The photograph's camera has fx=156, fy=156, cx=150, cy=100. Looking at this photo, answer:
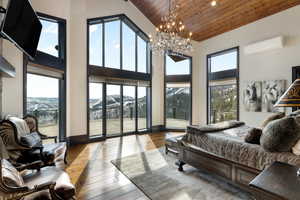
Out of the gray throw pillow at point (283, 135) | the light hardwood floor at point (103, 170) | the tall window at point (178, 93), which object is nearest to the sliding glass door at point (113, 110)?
the light hardwood floor at point (103, 170)

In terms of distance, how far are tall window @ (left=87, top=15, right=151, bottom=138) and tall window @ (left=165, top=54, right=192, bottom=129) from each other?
3.20 feet

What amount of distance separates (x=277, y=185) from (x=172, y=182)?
183 centimetres

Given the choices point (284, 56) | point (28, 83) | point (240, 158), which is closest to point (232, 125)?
point (240, 158)

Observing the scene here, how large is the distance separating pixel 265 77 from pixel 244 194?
429 centimetres

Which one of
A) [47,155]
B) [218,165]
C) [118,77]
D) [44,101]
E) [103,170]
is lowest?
[103,170]

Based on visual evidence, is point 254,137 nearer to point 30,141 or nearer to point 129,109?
point 30,141

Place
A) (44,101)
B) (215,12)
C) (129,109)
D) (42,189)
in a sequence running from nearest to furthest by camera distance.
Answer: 1. (42,189)
2. (44,101)
3. (215,12)
4. (129,109)

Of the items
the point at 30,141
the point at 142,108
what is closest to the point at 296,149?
the point at 30,141

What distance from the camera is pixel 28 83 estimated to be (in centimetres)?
368

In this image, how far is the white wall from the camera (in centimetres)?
462

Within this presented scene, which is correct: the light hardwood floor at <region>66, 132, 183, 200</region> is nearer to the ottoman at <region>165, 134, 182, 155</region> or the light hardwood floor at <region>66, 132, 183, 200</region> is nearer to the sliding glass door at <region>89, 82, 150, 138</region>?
the sliding glass door at <region>89, 82, 150, 138</region>

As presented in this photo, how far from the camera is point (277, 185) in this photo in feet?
3.61

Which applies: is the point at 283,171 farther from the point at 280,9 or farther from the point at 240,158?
Answer: the point at 280,9

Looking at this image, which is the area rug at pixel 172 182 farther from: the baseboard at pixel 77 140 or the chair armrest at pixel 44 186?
the baseboard at pixel 77 140
